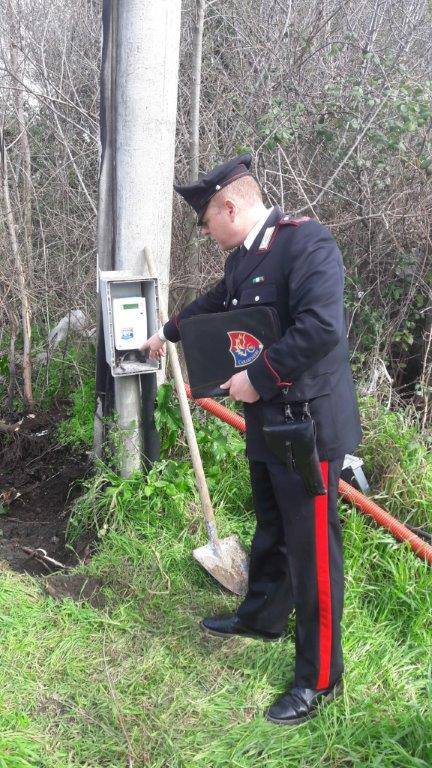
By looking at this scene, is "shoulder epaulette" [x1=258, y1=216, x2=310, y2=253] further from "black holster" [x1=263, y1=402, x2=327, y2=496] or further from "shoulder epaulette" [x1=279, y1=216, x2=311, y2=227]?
"black holster" [x1=263, y1=402, x2=327, y2=496]

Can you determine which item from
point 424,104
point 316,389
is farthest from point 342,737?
point 424,104

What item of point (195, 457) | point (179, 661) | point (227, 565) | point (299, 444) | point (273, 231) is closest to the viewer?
point (299, 444)

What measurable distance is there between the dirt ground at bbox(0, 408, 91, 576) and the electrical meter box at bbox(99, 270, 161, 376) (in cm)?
111

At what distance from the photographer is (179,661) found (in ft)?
9.27

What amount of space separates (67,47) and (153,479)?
4838 mm

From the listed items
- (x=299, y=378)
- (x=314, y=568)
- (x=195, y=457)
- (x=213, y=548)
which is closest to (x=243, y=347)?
(x=299, y=378)

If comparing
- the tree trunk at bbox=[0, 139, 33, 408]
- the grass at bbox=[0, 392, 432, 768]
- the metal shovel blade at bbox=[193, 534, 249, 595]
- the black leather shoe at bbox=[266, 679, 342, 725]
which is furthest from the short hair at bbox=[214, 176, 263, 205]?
the tree trunk at bbox=[0, 139, 33, 408]

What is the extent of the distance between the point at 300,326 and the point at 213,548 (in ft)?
5.22

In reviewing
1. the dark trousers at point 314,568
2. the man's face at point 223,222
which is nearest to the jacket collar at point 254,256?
the man's face at point 223,222

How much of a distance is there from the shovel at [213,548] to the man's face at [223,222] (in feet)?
3.08

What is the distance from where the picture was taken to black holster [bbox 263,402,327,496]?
7.35ft

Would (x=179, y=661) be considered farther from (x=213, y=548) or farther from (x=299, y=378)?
(x=299, y=378)

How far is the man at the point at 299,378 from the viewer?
85.2 inches

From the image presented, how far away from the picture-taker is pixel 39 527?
4.01m
